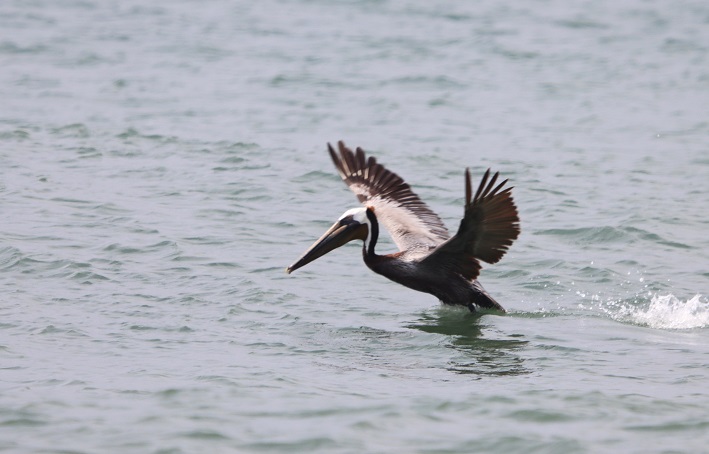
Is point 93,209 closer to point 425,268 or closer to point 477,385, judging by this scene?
point 425,268

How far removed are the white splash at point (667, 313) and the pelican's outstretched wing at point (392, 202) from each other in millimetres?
1431

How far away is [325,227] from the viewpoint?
1034cm

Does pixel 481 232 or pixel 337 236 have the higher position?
pixel 481 232

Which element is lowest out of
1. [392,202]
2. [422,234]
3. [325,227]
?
[325,227]

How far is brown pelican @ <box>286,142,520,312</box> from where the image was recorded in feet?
24.3

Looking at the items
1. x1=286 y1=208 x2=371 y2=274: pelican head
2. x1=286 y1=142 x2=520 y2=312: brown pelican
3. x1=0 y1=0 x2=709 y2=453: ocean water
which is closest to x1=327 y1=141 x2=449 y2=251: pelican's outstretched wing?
x1=286 y1=142 x2=520 y2=312: brown pelican

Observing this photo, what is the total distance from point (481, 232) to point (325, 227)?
2964mm

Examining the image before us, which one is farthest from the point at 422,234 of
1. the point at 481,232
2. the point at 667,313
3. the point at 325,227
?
the point at 667,313

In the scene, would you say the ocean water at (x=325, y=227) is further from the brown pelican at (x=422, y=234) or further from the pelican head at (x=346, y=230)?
the pelican head at (x=346, y=230)

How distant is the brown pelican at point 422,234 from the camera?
291 inches

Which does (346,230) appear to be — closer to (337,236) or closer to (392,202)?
(337,236)

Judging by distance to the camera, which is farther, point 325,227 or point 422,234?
point 325,227

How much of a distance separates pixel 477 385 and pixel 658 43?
1344cm

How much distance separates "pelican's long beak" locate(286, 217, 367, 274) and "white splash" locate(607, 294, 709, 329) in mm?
1835
